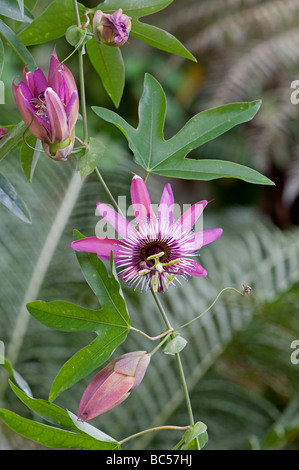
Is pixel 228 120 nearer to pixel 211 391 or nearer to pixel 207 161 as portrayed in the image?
pixel 207 161

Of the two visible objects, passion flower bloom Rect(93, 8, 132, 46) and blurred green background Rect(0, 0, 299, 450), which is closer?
passion flower bloom Rect(93, 8, 132, 46)

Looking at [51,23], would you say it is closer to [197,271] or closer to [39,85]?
[39,85]

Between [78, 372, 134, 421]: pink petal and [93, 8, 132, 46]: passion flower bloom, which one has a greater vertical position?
[93, 8, 132, 46]: passion flower bloom

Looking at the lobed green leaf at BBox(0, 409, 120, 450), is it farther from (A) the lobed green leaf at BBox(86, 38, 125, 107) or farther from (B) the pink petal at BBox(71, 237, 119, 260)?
(A) the lobed green leaf at BBox(86, 38, 125, 107)

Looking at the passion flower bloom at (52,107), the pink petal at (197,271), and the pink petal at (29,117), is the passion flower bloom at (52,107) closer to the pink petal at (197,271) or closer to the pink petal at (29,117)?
the pink petal at (29,117)

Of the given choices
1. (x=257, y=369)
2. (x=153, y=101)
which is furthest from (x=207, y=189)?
(x=153, y=101)

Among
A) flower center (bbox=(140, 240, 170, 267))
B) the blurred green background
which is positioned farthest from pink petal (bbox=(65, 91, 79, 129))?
the blurred green background
